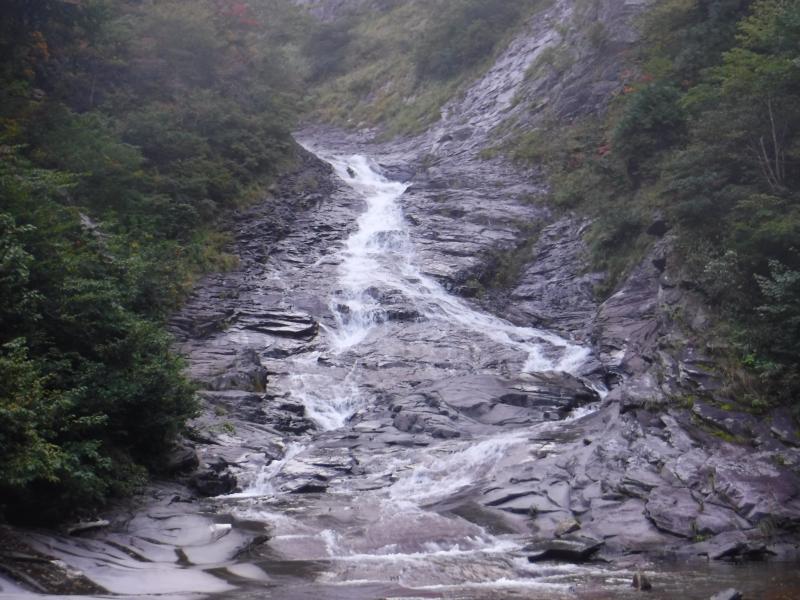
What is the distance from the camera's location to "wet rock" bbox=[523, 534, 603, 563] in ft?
33.0

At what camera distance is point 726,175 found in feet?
58.2

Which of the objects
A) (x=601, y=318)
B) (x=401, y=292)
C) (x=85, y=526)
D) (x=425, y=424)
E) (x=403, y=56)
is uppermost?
(x=403, y=56)

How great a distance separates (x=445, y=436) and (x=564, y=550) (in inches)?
249

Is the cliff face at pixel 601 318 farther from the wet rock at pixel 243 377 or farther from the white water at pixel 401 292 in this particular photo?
the wet rock at pixel 243 377

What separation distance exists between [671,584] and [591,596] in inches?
47.4

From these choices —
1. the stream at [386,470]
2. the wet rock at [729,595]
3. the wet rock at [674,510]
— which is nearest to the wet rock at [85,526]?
the stream at [386,470]

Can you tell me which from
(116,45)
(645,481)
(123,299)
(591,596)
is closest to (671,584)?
(591,596)

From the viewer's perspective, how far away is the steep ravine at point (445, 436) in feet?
31.7

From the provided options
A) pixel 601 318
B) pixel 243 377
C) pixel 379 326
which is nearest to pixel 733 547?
pixel 601 318

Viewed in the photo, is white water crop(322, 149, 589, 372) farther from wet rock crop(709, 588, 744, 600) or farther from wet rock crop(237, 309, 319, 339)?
wet rock crop(709, 588, 744, 600)

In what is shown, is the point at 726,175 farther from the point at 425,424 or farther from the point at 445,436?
the point at 425,424

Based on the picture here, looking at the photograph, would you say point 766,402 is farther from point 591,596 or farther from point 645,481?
point 591,596

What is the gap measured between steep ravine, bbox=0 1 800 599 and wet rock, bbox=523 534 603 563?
43 millimetres

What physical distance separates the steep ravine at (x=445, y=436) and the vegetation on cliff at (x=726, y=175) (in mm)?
1082
